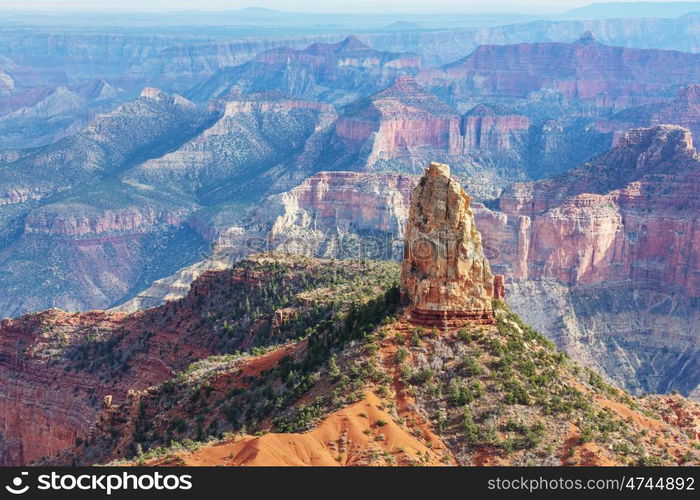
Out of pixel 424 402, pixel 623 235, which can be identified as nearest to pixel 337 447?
pixel 424 402

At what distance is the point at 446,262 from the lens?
52.2m

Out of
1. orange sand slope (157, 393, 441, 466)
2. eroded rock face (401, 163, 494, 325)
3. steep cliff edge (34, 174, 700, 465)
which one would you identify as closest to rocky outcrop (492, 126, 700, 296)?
steep cliff edge (34, 174, 700, 465)

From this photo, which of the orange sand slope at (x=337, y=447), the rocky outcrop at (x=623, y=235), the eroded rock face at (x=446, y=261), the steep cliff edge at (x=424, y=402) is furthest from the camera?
the rocky outcrop at (x=623, y=235)

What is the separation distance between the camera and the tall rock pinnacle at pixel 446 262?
52.2m

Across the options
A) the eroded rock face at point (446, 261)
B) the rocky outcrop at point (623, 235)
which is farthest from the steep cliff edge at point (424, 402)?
the rocky outcrop at point (623, 235)

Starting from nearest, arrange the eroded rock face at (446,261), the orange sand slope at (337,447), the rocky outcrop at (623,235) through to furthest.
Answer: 1. the orange sand slope at (337,447)
2. the eroded rock face at (446,261)
3. the rocky outcrop at (623,235)

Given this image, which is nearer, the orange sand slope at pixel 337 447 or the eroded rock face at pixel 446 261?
the orange sand slope at pixel 337 447

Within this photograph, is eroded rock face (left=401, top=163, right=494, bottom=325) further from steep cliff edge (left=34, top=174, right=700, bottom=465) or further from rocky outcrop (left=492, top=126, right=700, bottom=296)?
rocky outcrop (left=492, top=126, right=700, bottom=296)

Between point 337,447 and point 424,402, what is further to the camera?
point 424,402

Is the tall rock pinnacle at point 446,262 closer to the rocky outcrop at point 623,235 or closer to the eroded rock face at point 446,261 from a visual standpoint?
the eroded rock face at point 446,261

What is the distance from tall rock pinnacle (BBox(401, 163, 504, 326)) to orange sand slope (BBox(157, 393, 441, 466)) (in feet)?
18.6

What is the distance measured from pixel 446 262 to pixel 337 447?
988 centimetres

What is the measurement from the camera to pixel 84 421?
78125 millimetres

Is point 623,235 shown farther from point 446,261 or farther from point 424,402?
point 424,402
